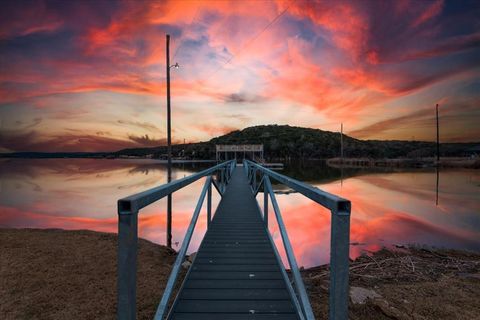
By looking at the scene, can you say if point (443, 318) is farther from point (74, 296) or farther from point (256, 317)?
point (74, 296)

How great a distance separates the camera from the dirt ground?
394cm

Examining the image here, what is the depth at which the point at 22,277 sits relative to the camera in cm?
484

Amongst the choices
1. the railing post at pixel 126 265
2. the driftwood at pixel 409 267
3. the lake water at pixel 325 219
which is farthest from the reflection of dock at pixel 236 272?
the lake water at pixel 325 219

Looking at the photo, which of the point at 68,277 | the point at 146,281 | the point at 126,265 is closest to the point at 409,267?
the point at 146,281

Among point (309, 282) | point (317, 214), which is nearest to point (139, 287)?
point (309, 282)

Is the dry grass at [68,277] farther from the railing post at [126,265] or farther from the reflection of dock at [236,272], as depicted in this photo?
the railing post at [126,265]

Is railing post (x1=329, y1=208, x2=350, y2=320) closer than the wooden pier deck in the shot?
Yes

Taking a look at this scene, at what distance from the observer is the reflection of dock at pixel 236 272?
1549 millimetres

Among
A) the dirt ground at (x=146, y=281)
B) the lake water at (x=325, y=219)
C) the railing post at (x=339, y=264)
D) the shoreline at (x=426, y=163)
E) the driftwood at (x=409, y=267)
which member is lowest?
the lake water at (x=325, y=219)

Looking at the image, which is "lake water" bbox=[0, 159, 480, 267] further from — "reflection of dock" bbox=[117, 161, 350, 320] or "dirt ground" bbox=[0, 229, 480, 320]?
"reflection of dock" bbox=[117, 161, 350, 320]

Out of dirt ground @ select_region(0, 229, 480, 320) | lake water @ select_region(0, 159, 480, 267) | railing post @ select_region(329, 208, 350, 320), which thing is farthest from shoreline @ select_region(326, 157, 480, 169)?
railing post @ select_region(329, 208, 350, 320)

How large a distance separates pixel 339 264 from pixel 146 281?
456 centimetres

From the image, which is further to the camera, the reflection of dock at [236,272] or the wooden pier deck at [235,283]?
the wooden pier deck at [235,283]

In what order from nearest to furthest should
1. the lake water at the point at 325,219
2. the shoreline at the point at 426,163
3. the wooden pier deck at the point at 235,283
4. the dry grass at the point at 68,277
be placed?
the wooden pier deck at the point at 235,283 → the dry grass at the point at 68,277 → the lake water at the point at 325,219 → the shoreline at the point at 426,163
